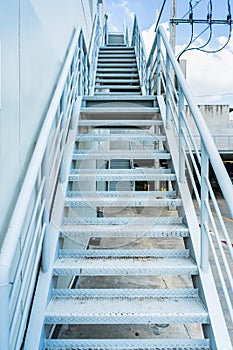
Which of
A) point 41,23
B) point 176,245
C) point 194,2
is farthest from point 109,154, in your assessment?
point 194,2

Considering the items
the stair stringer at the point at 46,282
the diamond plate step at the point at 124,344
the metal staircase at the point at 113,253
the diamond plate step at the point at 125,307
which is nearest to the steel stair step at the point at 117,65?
the metal staircase at the point at 113,253

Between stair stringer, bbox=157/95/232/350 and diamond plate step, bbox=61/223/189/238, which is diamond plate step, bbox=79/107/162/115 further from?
diamond plate step, bbox=61/223/189/238

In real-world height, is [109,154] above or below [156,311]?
above

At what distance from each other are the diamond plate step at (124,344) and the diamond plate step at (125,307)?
9 cm

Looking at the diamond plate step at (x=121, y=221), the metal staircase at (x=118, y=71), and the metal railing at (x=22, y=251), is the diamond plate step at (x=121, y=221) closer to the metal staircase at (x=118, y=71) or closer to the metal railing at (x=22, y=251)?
the metal railing at (x=22, y=251)

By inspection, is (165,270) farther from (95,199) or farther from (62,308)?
(95,199)

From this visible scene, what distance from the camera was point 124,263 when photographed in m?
1.70

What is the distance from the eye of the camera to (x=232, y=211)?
110 centimetres

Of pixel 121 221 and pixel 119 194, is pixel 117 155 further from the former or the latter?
pixel 121 221

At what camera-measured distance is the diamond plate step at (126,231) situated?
1.80 m

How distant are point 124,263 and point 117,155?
1058mm

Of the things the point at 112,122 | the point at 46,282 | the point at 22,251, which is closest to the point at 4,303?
the point at 22,251

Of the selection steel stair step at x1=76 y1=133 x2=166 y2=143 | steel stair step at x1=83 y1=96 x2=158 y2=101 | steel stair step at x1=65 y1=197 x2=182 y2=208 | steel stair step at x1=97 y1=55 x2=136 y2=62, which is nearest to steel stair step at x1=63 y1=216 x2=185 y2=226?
steel stair step at x1=65 y1=197 x2=182 y2=208

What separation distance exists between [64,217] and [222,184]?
117cm
